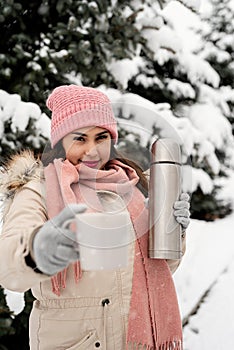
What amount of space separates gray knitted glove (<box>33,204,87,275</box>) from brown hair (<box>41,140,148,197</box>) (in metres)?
0.56

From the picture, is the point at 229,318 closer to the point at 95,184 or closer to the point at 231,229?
the point at 231,229

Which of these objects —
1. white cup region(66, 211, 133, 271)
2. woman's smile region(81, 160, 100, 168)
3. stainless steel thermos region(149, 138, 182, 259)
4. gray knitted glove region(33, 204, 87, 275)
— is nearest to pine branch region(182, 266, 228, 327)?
stainless steel thermos region(149, 138, 182, 259)

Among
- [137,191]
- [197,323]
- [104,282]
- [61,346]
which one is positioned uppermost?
[137,191]

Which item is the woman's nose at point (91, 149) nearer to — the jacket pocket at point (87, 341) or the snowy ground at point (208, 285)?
the jacket pocket at point (87, 341)

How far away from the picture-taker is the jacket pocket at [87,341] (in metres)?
1.80

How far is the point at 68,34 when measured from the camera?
12.0 feet

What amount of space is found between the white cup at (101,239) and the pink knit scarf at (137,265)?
0.24 m

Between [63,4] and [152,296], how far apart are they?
2.30m

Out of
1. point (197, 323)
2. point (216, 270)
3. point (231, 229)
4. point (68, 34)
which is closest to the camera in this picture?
point (68, 34)

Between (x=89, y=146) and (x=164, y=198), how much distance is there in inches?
11.1

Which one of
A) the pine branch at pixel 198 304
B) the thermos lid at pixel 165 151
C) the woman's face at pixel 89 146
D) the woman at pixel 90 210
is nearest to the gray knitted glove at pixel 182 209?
the woman at pixel 90 210

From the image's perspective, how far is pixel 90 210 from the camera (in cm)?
161

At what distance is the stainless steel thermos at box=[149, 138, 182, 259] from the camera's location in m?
1.81

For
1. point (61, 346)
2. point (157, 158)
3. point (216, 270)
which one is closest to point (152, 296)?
point (61, 346)
